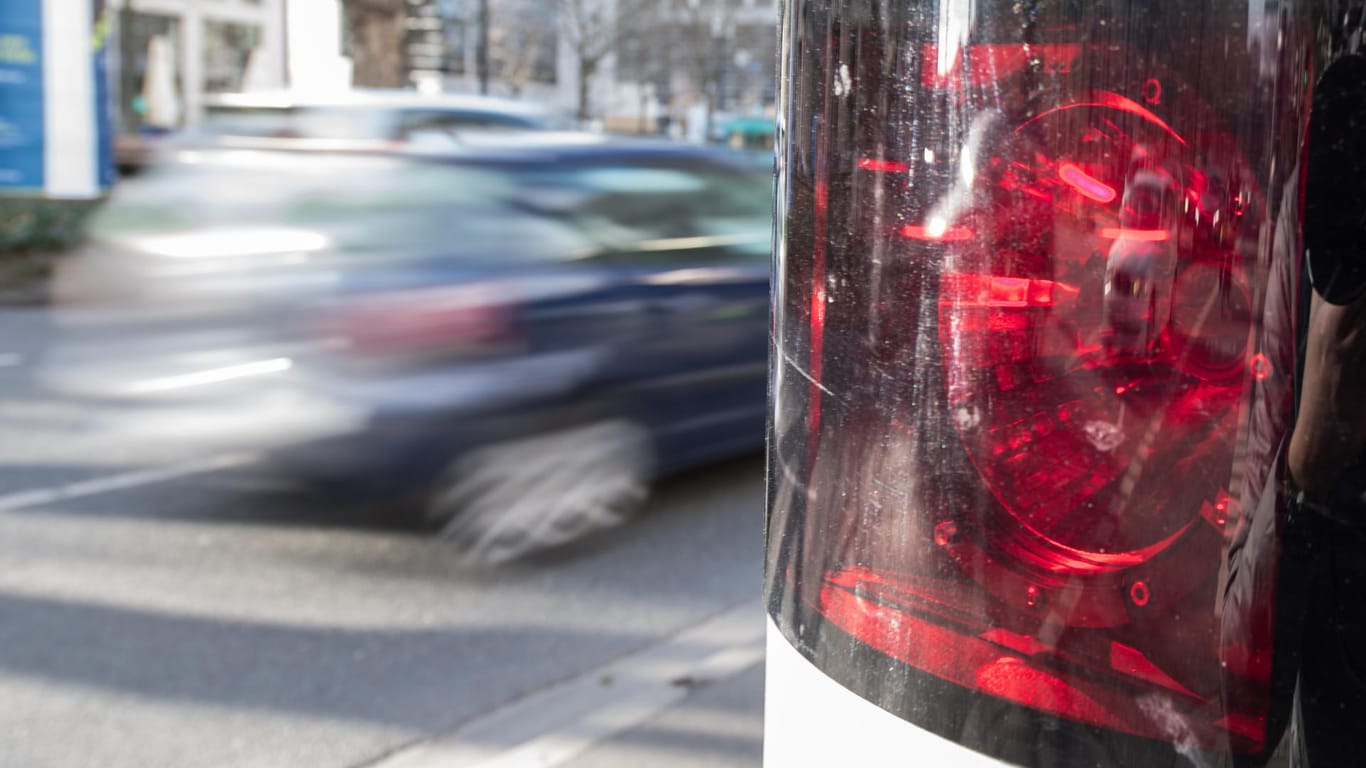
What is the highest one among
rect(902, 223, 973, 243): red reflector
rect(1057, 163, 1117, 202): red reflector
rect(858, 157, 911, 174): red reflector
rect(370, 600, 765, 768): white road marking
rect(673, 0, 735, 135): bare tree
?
rect(673, 0, 735, 135): bare tree

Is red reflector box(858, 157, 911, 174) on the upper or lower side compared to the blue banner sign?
lower

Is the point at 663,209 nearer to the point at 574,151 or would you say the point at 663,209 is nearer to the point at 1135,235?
the point at 574,151

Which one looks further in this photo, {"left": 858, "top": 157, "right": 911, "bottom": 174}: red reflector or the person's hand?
{"left": 858, "top": 157, "right": 911, "bottom": 174}: red reflector

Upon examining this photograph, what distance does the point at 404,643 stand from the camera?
14.4 feet

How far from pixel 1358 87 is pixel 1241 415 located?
25cm

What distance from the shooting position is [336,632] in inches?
177

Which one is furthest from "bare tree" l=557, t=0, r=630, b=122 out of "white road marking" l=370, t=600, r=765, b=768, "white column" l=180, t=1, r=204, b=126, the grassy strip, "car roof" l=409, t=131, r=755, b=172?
"white road marking" l=370, t=600, r=765, b=768

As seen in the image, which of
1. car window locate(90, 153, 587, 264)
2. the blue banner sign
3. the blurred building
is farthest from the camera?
the blurred building

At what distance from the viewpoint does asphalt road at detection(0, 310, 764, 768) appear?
3.67 meters

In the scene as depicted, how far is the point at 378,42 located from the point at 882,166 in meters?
16.8

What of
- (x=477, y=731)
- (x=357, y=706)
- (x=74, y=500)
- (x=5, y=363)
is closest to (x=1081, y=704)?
(x=477, y=731)

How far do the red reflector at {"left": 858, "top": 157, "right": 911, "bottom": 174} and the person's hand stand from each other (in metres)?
0.35

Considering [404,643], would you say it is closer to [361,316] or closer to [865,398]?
[361,316]

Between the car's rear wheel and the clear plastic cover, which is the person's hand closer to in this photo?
the clear plastic cover
